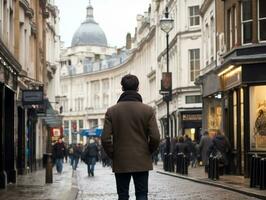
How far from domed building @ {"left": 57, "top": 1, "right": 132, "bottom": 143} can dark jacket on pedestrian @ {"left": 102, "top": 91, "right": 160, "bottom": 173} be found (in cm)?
11312

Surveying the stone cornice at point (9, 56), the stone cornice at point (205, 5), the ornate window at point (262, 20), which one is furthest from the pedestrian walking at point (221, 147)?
the stone cornice at point (205, 5)

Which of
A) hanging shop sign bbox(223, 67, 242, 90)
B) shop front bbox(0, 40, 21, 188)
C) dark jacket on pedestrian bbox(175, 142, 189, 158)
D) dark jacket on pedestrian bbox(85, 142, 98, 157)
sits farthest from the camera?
dark jacket on pedestrian bbox(175, 142, 189, 158)

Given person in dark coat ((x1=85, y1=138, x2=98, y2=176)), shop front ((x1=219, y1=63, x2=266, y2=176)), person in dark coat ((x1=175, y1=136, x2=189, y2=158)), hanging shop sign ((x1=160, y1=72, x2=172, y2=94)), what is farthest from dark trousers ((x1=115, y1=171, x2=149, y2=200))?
hanging shop sign ((x1=160, y1=72, x2=172, y2=94))

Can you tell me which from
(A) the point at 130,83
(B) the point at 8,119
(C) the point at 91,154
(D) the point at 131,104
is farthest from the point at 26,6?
(D) the point at 131,104

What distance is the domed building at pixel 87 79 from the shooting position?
139 m

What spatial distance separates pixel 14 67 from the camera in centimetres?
2553

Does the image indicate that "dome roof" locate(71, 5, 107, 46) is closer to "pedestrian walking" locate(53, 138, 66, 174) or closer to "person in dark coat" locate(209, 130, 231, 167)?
"pedestrian walking" locate(53, 138, 66, 174)

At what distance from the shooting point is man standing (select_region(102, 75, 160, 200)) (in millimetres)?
9500

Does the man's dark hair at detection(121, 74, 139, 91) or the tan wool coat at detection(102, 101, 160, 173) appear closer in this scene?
the tan wool coat at detection(102, 101, 160, 173)

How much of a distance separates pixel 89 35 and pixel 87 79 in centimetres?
2594

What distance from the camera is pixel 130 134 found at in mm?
9570

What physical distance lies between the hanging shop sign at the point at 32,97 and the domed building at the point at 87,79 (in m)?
94.1

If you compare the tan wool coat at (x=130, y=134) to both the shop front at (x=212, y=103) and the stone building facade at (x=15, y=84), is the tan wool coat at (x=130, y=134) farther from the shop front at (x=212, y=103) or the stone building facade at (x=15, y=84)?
the shop front at (x=212, y=103)

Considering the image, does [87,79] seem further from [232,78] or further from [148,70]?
[232,78]
